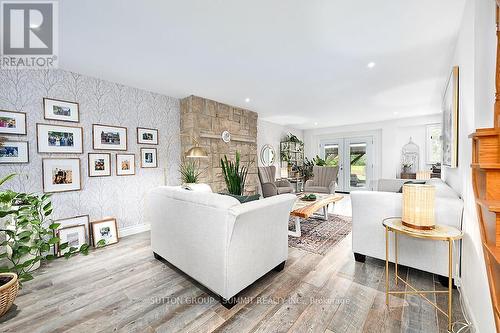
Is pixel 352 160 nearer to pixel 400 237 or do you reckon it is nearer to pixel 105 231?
pixel 400 237

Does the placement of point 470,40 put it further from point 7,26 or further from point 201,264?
point 7,26

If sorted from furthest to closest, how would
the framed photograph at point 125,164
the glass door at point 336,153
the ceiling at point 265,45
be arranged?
the glass door at point 336,153, the framed photograph at point 125,164, the ceiling at point 265,45

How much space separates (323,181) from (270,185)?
147 centimetres

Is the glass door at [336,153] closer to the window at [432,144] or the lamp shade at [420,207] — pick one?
the window at [432,144]

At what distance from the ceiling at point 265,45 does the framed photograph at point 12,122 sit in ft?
2.70

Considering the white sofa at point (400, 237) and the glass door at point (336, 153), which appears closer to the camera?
the white sofa at point (400, 237)

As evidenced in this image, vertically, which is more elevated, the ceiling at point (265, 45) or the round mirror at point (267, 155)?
the ceiling at point (265, 45)

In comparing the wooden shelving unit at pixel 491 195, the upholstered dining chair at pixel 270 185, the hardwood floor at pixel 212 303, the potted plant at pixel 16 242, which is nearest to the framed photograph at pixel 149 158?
the potted plant at pixel 16 242

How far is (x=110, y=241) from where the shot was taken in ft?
9.56

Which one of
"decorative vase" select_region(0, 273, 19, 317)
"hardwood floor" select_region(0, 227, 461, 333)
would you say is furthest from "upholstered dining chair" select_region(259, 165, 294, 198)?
"decorative vase" select_region(0, 273, 19, 317)

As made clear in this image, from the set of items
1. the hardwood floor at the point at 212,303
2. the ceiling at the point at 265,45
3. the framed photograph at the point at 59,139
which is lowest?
the hardwood floor at the point at 212,303

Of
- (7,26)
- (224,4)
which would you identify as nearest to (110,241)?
(7,26)

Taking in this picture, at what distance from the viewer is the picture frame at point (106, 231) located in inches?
111

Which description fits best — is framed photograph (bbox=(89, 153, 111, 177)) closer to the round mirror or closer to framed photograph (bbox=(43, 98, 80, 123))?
framed photograph (bbox=(43, 98, 80, 123))
